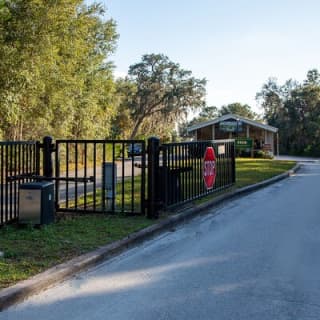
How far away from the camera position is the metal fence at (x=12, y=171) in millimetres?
7663

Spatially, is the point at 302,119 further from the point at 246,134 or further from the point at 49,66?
the point at 49,66

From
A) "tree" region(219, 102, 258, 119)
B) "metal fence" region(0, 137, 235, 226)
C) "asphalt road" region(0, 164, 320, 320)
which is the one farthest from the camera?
"tree" region(219, 102, 258, 119)

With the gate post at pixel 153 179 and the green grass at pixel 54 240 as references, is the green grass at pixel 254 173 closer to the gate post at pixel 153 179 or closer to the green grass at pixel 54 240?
the gate post at pixel 153 179

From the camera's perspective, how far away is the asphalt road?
4.45 m

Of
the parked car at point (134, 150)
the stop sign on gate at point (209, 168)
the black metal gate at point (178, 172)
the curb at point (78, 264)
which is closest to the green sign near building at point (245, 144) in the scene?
the black metal gate at point (178, 172)

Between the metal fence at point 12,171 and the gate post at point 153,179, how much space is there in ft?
6.50

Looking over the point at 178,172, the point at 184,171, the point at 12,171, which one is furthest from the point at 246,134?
the point at 12,171

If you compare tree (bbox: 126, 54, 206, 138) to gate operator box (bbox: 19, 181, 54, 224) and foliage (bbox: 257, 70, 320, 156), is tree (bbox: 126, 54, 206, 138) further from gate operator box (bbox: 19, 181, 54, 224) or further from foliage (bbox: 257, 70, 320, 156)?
gate operator box (bbox: 19, 181, 54, 224)

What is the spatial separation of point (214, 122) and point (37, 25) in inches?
1235

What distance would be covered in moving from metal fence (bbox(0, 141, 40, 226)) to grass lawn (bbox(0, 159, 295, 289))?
419 millimetres

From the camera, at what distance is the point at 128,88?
179 feet

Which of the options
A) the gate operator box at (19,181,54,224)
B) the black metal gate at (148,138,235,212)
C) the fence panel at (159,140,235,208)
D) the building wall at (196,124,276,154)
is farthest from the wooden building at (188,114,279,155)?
the gate operator box at (19,181,54,224)

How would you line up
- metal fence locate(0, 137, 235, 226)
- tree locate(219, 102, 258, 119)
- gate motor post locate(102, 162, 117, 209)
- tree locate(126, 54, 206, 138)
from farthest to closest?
tree locate(219, 102, 258, 119)
tree locate(126, 54, 206, 138)
gate motor post locate(102, 162, 117, 209)
metal fence locate(0, 137, 235, 226)

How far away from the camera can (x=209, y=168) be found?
1152cm
